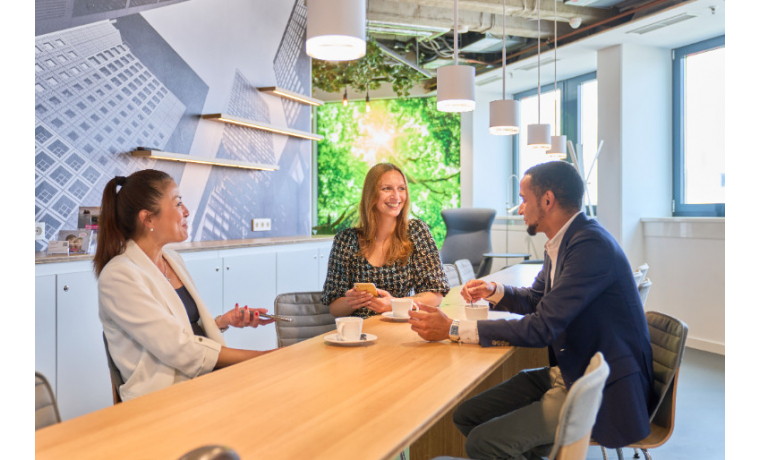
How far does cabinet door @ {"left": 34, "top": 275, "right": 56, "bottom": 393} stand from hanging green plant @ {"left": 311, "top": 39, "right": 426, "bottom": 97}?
5.19 metres

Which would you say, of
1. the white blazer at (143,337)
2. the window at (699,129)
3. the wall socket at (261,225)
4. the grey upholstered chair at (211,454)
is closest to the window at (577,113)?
the window at (699,129)

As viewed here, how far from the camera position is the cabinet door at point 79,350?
315 cm

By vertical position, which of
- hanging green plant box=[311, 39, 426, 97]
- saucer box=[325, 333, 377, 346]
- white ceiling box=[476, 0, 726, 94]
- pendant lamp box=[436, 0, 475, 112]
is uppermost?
hanging green plant box=[311, 39, 426, 97]

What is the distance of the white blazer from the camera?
1791mm

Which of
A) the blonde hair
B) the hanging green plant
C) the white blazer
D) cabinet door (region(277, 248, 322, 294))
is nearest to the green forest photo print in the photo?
the hanging green plant

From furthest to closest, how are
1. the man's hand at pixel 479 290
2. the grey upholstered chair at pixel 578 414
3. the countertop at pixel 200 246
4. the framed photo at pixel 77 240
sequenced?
the framed photo at pixel 77 240 < the countertop at pixel 200 246 < the man's hand at pixel 479 290 < the grey upholstered chair at pixel 578 414

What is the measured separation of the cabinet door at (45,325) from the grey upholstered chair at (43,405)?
1.86 m

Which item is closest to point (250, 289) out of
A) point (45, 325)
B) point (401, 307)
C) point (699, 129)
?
point (45, 325)

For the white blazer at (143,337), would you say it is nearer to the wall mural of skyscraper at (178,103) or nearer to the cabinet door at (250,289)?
the wall mural of skyscraper at (178,103)

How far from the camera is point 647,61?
6523 millimetres

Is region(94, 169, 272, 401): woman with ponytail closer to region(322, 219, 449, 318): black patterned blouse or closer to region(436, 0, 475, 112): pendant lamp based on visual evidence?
region(322, 219, 449, 318): black patterned blouse

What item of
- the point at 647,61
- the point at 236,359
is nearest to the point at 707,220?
the point at 647,61

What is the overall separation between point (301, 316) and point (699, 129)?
18.0 ft
